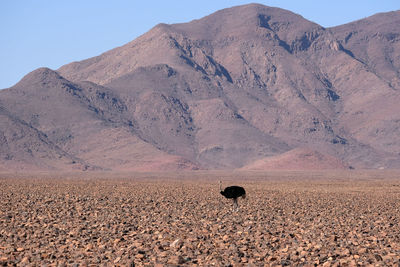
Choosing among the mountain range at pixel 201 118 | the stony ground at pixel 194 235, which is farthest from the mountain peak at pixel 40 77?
the stony ground at pixel 194 235

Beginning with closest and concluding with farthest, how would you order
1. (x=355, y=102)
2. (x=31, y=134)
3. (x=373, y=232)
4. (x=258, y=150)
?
(x=373, y=232)
(x=31, y=134)
(x=258, y=150)
(x=355, y=102)

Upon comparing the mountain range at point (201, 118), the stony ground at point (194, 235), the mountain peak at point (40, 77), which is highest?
the mountain peak at point (40, 77)

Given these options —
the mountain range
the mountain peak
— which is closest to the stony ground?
the mountain range

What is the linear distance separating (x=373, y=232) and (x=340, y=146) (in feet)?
474

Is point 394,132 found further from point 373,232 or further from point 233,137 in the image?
point 373,232

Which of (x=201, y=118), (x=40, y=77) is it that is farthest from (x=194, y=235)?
(x=40, y=77)

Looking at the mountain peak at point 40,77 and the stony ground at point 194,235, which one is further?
the mountain peak at point 40,77

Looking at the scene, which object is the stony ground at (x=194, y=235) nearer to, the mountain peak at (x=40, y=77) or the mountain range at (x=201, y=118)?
the mountain range at (x=201, y=118)

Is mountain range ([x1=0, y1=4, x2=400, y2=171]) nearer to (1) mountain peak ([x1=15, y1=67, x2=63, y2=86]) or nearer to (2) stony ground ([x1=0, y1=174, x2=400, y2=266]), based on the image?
(1) mountain peak ([x1=15, y1=67, x2=63, y2=86])

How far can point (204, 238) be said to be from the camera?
57.5 feet

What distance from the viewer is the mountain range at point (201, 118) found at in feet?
433

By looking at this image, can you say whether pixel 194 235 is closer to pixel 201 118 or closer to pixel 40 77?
pixel 201 118

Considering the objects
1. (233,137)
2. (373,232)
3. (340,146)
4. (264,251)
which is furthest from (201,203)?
(340,146)

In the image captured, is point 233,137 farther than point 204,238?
Yes
